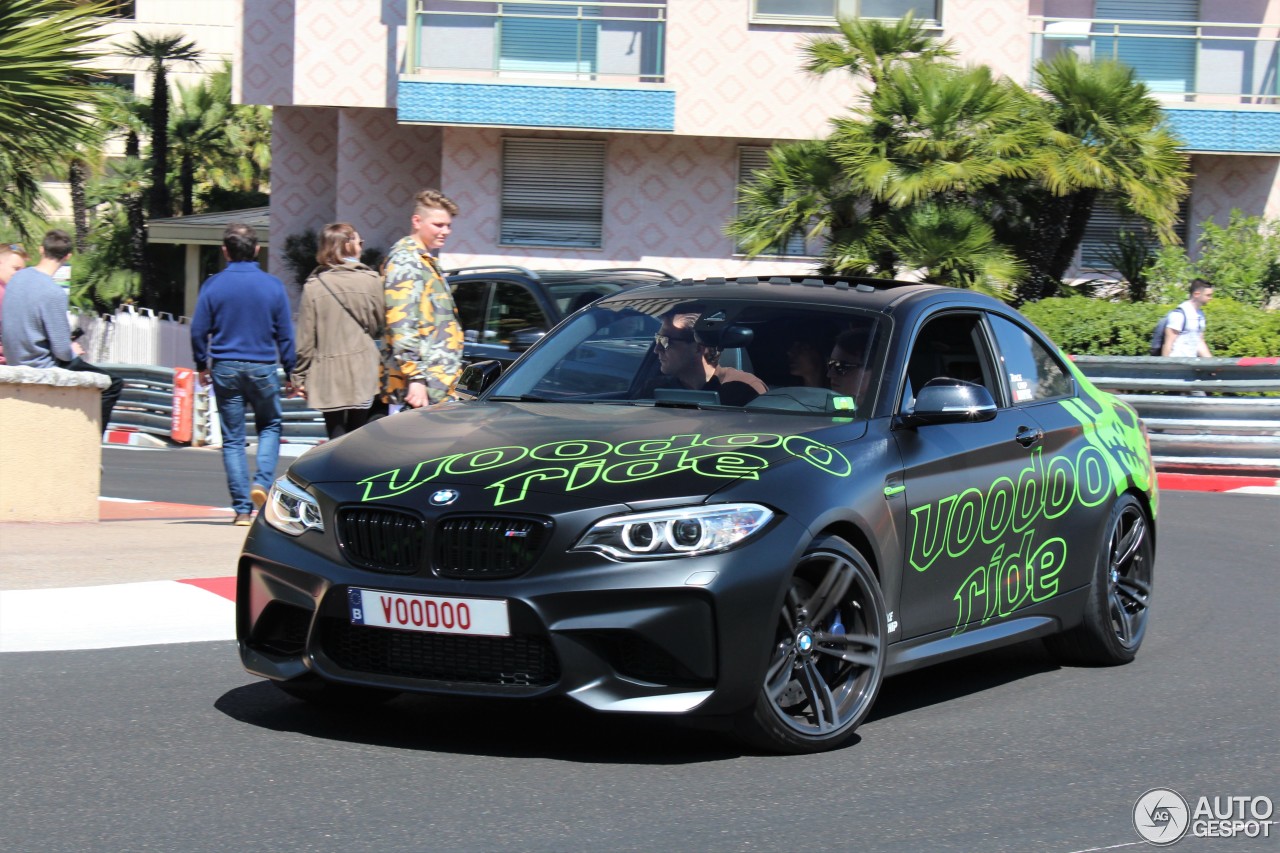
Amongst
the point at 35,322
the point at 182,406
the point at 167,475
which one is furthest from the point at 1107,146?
the point at 35,322

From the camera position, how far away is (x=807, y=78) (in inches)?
1001

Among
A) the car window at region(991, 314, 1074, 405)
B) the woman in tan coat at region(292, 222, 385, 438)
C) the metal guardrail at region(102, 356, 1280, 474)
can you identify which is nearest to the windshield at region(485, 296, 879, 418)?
the car window at region(991, 314, 1074, 405)

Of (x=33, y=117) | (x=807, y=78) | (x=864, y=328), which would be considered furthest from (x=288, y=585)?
(x=807, y=78)

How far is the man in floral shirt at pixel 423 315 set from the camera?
9.52 metres

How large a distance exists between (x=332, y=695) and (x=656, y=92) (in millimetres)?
20067

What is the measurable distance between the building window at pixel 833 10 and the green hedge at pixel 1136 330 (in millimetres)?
7946

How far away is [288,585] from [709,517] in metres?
1.39

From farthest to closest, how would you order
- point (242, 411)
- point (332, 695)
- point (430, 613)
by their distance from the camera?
point (242, 411) → point (332, 695) → point (430, 613)

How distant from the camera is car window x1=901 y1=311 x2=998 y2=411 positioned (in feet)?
22.9

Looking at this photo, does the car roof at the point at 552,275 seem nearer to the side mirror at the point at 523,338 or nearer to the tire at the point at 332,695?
the side mirror at the point at 523,338

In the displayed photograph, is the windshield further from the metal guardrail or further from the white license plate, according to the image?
the metal guardrail

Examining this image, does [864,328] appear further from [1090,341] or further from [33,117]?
[33,117]

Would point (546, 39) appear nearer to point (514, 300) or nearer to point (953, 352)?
point (514, 300)

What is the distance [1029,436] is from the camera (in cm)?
709
